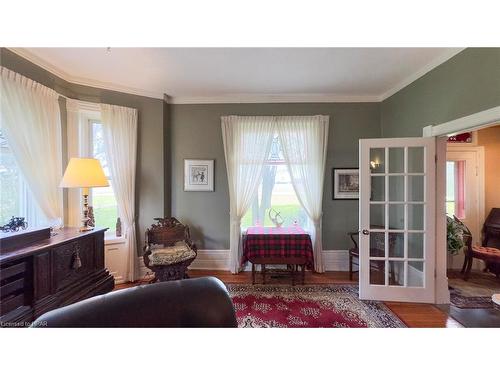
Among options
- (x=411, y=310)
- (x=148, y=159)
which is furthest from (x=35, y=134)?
(x=411, y=310)

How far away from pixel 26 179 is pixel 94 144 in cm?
105

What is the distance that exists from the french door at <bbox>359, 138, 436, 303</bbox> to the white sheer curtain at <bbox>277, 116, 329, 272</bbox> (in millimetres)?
835

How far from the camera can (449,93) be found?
7.12 ft

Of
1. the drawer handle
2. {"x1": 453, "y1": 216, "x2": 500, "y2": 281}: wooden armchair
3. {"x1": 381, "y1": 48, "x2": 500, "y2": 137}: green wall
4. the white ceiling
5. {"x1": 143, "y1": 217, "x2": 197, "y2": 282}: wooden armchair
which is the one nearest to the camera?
the drawer handle

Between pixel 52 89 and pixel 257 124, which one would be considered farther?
pixel 257 124

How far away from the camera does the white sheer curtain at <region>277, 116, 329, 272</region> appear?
3322 millimetres

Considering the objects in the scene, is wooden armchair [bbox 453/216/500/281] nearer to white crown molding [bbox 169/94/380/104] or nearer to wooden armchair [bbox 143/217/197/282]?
white crown molding [bbox 169/94/380/104]

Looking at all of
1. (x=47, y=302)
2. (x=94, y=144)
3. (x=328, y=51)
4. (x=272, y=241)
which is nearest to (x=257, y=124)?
(x=328, y=51)

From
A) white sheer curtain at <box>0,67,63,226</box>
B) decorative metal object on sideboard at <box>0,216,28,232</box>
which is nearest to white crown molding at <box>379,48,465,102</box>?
decorative metal object on sideboard at <box>0,216,28,232</box>

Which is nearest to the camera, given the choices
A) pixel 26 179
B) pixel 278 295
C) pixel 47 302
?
pixel 47 302

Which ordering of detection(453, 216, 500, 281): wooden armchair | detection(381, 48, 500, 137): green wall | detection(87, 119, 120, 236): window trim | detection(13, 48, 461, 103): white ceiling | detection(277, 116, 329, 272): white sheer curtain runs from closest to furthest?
detection(381, 48, 500, 137): green wall < detection(13, 48, 461, 103): white ceiling < detection(87, 119, 120, 236): window trim < detection(453, 216, 500, 281): wooden armchair < detection(277, 116, 329, 272): white sheer curtain
